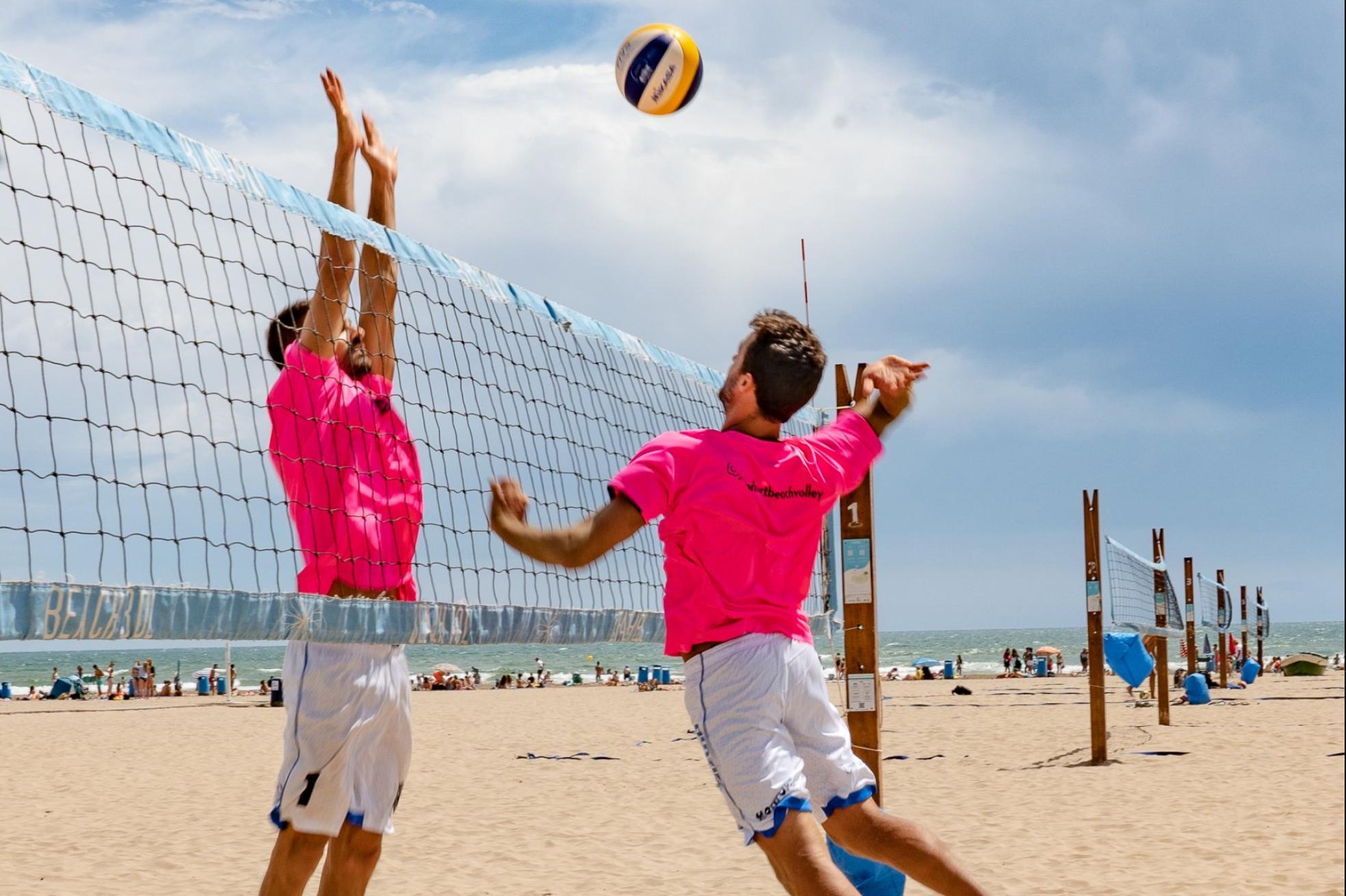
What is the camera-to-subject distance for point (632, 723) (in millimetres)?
20938

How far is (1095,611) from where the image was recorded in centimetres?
1157

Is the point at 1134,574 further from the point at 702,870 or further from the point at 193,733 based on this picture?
the point at 193,733

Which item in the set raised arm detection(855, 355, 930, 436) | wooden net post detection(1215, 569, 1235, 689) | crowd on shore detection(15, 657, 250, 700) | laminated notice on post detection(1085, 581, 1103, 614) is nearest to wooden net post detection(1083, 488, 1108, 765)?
laminated notice on post detection(1085, 581, 1103, 614)

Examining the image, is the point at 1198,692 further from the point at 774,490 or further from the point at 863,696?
the point at 774,490

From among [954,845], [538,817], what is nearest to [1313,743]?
[954,845]

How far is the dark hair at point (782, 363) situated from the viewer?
9.41ft

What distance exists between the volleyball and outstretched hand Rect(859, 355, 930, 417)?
10.7 ft

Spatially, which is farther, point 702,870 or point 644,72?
point 702,870

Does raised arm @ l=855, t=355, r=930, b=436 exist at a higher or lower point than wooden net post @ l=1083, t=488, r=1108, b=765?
higher

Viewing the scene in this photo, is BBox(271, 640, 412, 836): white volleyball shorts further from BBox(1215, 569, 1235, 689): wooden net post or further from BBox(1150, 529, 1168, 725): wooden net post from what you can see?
BBox(1215, 569, 1235, 689): wooden net post

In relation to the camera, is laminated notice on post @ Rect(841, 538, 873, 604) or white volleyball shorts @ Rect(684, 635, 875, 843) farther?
laminated notice on post @ Rect(841, 538, 873, 604)

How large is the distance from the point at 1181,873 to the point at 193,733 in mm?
16850

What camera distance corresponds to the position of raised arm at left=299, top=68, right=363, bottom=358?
3.35 meters

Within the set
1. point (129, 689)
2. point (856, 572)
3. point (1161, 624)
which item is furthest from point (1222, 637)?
point (129, 689)
